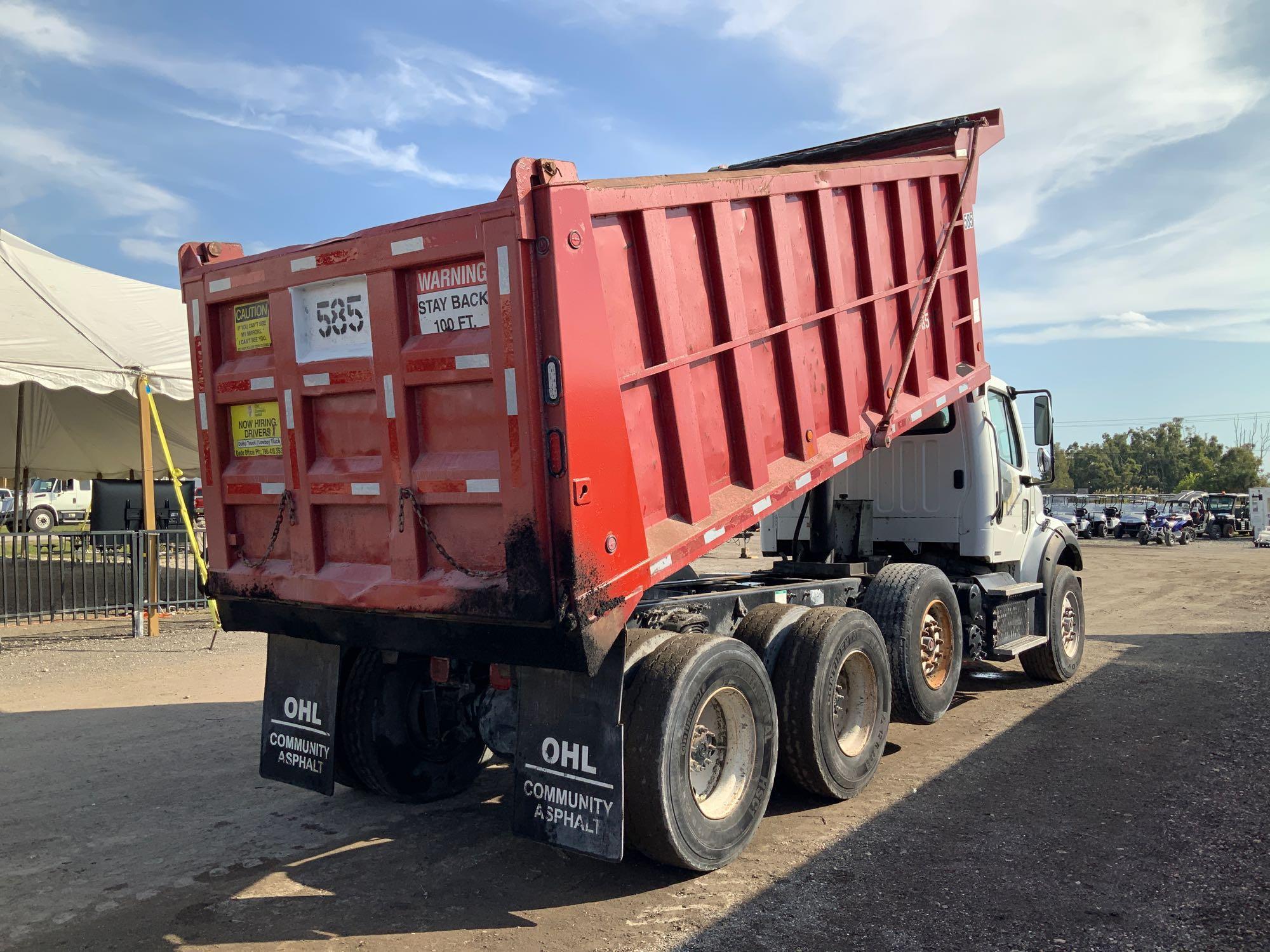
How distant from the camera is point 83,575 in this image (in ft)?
42.4

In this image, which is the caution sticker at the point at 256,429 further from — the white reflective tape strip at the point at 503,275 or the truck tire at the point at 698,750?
the truck tire at the point at 698,750

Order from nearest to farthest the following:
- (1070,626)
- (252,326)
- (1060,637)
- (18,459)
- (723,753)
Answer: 1. (723,753)
2. (252,326)
3. (1060,637)
4. (1070,626)
5. (18,459)

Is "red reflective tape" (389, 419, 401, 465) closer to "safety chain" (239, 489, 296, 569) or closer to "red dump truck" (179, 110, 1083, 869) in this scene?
"red dump truck" (179, 110, 1083, 869)

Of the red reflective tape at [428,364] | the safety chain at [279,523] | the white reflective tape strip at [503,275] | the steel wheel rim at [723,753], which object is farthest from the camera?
the safety chain at [279,523]

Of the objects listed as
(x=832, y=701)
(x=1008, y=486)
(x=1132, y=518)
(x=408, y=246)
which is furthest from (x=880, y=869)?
(x=1132, y=518)

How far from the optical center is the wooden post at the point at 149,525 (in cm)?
1241

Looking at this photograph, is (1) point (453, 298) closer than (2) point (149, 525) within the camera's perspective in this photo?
Yes

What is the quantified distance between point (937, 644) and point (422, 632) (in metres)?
4.31


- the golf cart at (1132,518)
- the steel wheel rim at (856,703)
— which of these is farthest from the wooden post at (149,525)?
the golf cart at (1132,518)

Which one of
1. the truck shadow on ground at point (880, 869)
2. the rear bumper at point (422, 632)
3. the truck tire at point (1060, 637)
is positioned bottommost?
the truck shadow on ground at point (880, 869)

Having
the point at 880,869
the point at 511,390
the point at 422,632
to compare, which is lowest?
the point at 880,869

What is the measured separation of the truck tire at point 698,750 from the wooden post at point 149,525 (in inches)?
393

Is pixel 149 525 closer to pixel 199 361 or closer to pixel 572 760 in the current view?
pixel 199 361

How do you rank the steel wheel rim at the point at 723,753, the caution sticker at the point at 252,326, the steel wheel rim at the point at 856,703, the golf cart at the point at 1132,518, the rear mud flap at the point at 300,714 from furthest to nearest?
the golf cart at the point at 1132,518 → the steel wheel rim at the point at 856,703 → the rear mud flap at the point at 300,714 → the caution sticker at the point at 252,326 → the steel wheel rim at the point at 723,753
